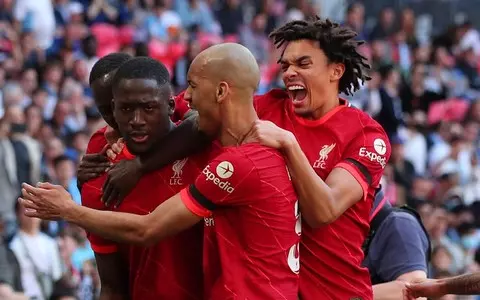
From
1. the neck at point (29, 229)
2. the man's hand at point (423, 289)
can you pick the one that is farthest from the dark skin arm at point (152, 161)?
the neck at point (29, 229)

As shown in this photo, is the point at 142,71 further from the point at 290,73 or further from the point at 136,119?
the point at 290,73

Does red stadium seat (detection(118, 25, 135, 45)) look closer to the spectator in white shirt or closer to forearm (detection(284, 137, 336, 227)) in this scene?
the spectator in white shirt

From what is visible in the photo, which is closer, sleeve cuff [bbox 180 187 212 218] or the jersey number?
sleeve cuff [bbox 180 187 212 218]

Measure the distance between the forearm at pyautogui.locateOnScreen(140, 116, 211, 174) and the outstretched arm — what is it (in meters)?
0.32

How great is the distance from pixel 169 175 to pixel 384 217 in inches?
68.0

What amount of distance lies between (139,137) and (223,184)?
0.58m

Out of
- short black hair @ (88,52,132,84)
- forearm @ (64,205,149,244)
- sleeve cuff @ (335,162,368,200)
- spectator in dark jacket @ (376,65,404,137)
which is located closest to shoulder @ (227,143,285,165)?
sleeve cuff @ (335,162,368,200)

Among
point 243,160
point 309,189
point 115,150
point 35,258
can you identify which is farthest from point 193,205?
point 35,258

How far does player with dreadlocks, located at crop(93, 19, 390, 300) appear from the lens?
21.9 ft

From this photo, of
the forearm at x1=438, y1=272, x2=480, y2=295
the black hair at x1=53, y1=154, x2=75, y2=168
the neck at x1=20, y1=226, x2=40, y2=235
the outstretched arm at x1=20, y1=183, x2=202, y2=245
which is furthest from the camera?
the black hair at x1=53, y1=154, x2=75, y2=168

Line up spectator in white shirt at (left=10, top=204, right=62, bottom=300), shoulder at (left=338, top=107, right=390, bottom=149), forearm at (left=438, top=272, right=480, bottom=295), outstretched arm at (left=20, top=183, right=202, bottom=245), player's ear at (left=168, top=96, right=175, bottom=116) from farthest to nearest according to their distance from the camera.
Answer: spectator in white shirt at (left=10, top=204, right=62, bottom=300), forearm at (left=438, top=272, right=480, bottom=295), shoulder at (left=338, top=107, right=390, bottom=149), player's ear at (left=168, top=96, right=175, bottom=116), outstretched arm at (left=20, top=183, right=202, bottom=245)

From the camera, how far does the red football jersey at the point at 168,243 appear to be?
6.76 meters

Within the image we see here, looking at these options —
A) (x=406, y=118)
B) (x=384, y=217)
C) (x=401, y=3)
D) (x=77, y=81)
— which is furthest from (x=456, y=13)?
(x=384, y=217)

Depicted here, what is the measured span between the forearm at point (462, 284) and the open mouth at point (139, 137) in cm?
184
